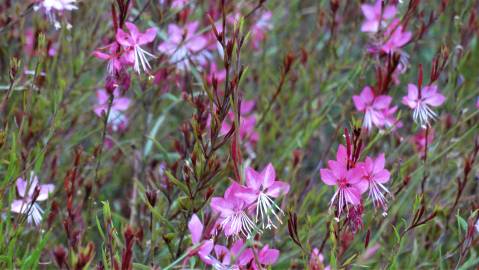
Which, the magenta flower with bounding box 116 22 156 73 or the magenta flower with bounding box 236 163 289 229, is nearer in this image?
the magenta flower with bounding box 236 163 289 229

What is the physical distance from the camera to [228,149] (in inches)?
72.2

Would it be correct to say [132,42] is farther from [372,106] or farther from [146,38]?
[372,106]

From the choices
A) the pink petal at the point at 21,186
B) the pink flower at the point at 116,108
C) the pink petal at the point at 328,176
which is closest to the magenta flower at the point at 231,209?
the pink petal at the point at 328,176

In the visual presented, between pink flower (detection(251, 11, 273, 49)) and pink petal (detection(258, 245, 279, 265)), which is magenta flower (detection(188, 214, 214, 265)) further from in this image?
pink flower (detection(251, 11, 273, 49))

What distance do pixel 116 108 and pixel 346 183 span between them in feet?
3.37

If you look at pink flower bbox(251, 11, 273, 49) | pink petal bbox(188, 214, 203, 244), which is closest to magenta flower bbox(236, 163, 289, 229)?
pink petal bbox(188, 214, 203, 244)

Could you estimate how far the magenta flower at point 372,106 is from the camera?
184 centimetres

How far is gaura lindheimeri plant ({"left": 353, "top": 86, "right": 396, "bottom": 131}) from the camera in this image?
1844mm

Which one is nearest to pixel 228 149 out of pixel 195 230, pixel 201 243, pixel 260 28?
pixel 195 230

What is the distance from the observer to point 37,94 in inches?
76.2

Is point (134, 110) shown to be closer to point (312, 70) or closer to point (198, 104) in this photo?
point (312, 70)

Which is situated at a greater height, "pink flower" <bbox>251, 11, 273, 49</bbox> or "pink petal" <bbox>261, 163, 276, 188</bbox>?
"pink flower" <bbox>251, 11, 273, 49</bbox>

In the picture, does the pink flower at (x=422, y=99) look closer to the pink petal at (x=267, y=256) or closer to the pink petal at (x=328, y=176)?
the pink petal at (x=328, y=176)

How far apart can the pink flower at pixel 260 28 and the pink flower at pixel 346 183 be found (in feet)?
4.68
